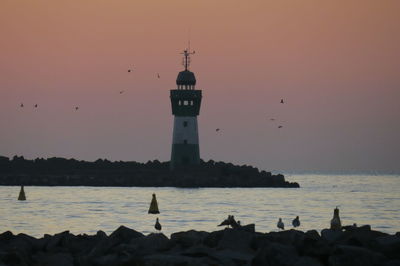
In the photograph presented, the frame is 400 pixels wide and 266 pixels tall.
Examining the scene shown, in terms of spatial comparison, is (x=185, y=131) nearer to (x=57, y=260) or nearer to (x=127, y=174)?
(x=127, y=174)

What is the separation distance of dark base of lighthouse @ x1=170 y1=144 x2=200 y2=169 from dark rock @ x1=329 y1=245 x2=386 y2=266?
53.2 metres

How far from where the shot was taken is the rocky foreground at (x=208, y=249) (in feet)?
55.1

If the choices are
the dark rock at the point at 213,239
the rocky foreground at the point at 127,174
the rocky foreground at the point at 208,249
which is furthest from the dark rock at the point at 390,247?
the rocky foreground at the point at 127,174

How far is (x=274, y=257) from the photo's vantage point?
54.7 feet

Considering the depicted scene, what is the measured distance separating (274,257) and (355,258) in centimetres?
125

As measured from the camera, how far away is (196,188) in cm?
7712

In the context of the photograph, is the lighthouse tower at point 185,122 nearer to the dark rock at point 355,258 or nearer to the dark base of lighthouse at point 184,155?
the dark base of lighthouse at point 184,155

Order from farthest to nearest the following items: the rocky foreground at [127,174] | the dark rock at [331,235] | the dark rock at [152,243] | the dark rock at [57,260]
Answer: the rocky foreground at [127,174]
the dark rock at [331,235]
the dark rock at [152,243]
the dark rock at [57,260]

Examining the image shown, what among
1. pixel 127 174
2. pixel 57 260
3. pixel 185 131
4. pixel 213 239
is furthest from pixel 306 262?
pixel 127 174

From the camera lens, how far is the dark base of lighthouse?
70125mm

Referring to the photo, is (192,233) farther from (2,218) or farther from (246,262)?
(2,218)

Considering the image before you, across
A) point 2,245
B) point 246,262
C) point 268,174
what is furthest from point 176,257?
point 268,174

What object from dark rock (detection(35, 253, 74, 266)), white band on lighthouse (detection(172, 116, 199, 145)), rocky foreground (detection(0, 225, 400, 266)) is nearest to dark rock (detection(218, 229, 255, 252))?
rocky foreground (detection(0, 225, 400, 266))

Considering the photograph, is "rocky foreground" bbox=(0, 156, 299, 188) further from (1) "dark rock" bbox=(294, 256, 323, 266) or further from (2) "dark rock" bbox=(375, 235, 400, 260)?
(1) "dark rock" bbox=(294, 256, 323, 266)
